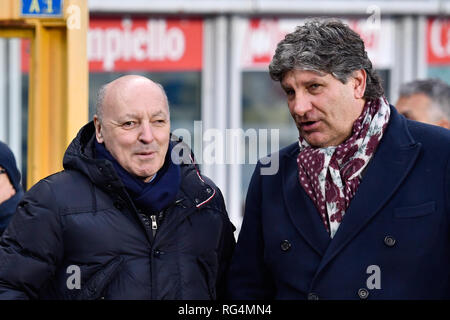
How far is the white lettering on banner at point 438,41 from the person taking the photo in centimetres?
707

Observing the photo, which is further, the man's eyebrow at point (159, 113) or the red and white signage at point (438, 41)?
the red and white signage at point (438, 41)

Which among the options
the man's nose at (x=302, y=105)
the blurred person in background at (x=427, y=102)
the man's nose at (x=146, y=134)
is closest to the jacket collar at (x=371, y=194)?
the man's nose at (x=302, y=105)

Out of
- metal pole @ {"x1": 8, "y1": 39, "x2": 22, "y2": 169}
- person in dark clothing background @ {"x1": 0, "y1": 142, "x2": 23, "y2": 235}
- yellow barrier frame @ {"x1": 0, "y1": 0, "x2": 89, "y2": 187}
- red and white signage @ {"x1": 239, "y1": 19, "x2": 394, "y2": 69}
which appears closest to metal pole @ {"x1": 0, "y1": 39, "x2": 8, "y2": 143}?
metal pole @ {"x1": 8, "y1": 39, "x2": 22, "y2": 169}

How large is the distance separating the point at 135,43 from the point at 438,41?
2.81m

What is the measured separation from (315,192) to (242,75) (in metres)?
4.38

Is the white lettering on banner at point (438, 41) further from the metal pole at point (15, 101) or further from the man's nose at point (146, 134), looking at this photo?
the man's nose at point (146, 134)

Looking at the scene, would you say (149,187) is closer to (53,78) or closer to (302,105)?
(302,105)

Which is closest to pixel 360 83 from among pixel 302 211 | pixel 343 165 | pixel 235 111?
pixel 343 165

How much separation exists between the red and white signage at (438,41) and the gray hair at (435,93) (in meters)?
2.51

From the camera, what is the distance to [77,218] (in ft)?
8.51

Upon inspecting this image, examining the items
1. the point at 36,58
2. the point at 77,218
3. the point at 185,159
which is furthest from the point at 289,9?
the point at 77,218

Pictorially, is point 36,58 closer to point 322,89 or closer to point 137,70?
point 322,89

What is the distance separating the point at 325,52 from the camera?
8.42 ft

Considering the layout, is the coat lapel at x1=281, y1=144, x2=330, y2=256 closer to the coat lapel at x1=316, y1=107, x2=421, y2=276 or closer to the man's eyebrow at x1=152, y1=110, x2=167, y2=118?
the coat lapel at x1=316, y1=107, x2=421, y2=276
